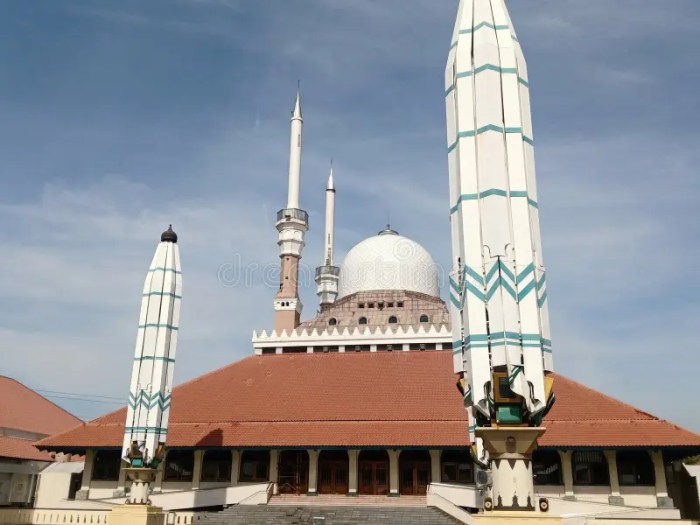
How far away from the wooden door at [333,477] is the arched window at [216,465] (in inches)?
193

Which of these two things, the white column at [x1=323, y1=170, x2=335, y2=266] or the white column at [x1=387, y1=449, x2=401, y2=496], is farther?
the white column at [x1=323, y1=170, x2=335, y2=266]

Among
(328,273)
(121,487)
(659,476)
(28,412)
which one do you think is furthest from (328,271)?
(659,476)

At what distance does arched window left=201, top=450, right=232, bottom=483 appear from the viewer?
3325 cm

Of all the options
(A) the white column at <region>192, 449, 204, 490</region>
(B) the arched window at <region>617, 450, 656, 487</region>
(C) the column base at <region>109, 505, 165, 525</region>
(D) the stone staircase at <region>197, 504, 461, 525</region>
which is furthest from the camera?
(A) the white column at <region>192, 449, 204, 490</region>

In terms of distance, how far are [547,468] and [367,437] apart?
28.9 feet

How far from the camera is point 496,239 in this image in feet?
46.4

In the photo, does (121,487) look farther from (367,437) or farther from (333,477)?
(367,437)

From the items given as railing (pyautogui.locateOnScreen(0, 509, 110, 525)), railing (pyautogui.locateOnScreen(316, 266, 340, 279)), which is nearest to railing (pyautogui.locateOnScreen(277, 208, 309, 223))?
railing (pyautogui.locateOnScreen(316, 266, 340, 279))

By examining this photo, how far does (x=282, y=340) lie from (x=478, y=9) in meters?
30.7

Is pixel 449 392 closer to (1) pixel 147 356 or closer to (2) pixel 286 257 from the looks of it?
(1) pixel 147 356

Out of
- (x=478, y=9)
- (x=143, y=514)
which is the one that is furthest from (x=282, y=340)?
(x=478, y=9)

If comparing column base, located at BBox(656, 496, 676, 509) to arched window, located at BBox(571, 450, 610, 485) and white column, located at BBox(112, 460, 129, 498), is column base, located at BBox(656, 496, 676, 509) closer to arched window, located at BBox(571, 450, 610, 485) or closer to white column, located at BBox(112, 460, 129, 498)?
arched window, located at BBox(571, 450, 610, 485)

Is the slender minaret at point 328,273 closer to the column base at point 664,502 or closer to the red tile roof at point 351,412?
the red tile roof at point 351,412

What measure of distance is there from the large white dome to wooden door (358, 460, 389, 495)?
19683 millimetres
